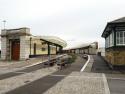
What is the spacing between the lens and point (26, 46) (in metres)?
32.5

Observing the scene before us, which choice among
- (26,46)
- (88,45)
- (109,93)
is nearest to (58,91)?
(109,93)

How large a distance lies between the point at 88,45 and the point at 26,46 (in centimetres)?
2700

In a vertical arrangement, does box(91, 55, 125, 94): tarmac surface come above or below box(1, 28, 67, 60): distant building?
below

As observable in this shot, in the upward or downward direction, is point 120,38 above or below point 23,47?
above

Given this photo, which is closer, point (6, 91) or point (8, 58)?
point (6, 91)

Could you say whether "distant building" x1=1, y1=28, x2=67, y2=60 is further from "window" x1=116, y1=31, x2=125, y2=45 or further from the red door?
"window" x1=116, y1=31, x2=125, y2=45

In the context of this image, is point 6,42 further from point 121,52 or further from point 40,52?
point 121,52

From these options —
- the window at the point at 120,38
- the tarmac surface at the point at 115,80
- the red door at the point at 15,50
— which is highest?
the window at the point at 120,38

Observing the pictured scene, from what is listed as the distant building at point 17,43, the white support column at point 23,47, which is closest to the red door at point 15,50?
the distant building at point 17,43

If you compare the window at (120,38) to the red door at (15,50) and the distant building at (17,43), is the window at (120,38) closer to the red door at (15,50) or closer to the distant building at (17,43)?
the distant building at (17,43)

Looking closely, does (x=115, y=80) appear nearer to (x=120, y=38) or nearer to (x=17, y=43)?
(x=120, y=38)

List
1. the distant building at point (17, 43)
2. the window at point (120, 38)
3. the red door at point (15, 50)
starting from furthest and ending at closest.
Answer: the red door at point (15, 50) < the distant building at point (17, 43) < the window at point (120, 38)

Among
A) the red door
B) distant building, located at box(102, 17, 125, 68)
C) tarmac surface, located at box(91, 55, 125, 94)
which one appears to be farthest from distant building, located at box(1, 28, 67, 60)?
tarmac surface, located at box(91, 55, 125, 94)

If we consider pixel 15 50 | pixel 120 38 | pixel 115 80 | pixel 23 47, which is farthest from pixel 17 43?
pixel 115 80
